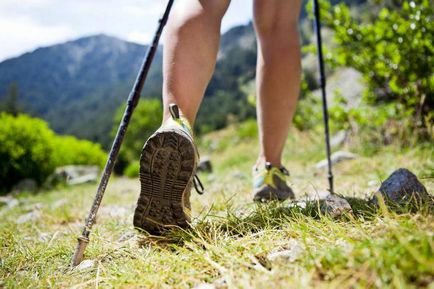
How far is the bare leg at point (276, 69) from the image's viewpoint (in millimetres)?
1749

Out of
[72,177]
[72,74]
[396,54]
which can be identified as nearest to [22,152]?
[72,177]

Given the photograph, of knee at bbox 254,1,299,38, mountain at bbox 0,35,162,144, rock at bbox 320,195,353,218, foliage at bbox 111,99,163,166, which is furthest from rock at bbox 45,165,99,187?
mountain at bbox 0,35,162,144

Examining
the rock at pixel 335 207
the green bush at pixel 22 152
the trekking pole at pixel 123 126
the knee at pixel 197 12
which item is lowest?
the green bush at pixel 22 152

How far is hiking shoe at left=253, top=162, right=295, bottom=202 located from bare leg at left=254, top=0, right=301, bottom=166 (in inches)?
2.4

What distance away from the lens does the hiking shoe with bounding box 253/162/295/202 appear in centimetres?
175

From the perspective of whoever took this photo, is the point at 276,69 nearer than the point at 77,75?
Yes

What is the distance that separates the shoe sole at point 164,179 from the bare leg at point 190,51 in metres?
0.15

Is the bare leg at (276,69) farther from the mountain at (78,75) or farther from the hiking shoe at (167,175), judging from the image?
the mountain at (78,75)

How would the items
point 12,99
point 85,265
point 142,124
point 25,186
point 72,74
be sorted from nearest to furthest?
Result: point 85,265
point 25,186
point 142,124
point 12,99
point 72,74

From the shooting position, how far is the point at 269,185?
1.77m

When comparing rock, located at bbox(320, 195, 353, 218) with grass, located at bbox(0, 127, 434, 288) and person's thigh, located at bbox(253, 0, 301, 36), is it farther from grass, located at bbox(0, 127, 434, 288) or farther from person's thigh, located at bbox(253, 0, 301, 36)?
person's thigh, located at bbox(253, 0, 301, 36)

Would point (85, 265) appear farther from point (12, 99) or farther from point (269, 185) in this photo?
point (12, 99)

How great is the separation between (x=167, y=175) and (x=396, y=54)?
3.22 m

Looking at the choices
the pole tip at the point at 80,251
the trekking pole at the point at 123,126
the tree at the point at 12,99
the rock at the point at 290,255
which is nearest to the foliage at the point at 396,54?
the trekking pole at the point at 123,126
